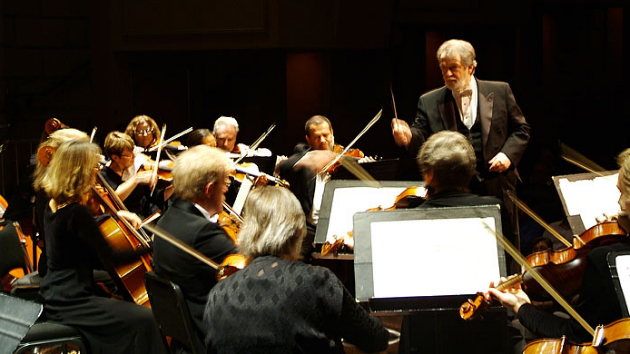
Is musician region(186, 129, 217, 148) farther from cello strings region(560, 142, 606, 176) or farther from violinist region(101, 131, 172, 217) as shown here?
cello strings region(560, 142, 606, 176)

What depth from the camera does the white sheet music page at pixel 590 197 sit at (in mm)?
3234

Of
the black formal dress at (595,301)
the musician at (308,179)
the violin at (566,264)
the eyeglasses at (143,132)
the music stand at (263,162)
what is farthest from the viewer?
the eyeglasses at (143,132)

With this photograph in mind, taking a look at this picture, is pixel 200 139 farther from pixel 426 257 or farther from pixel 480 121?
pixel 426 257

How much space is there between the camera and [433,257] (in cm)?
267

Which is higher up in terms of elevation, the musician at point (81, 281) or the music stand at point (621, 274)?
the music stand at point (621, 274)

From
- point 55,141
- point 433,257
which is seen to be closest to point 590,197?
point 433,257

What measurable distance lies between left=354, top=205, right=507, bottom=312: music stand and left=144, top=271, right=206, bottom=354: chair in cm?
56

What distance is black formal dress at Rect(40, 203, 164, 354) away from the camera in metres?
3.19

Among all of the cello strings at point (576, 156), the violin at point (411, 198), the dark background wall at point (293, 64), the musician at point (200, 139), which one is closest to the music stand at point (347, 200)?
the violin at point (411, 198)

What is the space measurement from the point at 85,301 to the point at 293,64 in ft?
14.6

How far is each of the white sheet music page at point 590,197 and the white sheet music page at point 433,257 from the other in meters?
0.70

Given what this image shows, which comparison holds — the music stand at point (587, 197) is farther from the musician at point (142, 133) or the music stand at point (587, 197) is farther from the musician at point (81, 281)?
the musician at point (142, 133)

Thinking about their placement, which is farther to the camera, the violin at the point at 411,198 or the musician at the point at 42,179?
the musician at the point at 42,179

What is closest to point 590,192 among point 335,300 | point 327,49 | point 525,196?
point 335,300
